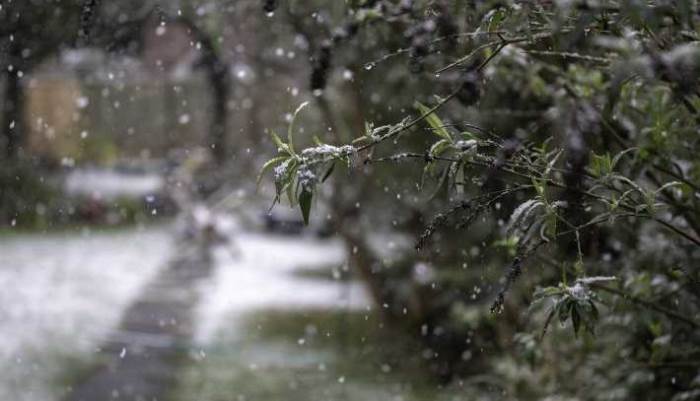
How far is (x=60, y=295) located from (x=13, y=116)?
4163 mm

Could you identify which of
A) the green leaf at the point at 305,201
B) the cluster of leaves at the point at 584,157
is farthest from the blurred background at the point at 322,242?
the green leaf at the point at 305,201

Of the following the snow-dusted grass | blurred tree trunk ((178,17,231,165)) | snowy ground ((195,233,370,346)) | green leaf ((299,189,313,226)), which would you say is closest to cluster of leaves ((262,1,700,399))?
green leaf ((299,189,313,226))

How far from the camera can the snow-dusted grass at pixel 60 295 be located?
5984mm

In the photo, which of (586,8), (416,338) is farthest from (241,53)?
(586,8)

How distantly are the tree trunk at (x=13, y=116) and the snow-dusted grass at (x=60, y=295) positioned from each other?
139cm

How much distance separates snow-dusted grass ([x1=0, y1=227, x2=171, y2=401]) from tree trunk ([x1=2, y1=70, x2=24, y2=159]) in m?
1.39

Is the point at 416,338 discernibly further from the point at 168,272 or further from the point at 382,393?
the point at 168,272

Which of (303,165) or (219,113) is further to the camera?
(219,113)

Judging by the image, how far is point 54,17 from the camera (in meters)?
6.21

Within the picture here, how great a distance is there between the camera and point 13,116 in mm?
12352

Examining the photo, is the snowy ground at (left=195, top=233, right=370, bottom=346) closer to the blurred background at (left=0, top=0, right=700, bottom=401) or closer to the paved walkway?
the blurred background at (left=0, top=0, right=700, bottom=401)

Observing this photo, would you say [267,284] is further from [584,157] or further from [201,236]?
[584,157]

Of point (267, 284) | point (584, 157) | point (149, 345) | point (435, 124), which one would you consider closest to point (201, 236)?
point (267, 284)

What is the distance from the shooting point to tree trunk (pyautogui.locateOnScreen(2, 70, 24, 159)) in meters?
11.9
